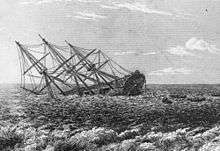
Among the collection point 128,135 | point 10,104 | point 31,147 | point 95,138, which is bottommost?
point 10,104

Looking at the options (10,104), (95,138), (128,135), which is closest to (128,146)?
(95,138)

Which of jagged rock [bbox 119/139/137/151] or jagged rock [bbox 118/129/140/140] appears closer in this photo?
jagged rock [bbox 119/139/137/151]

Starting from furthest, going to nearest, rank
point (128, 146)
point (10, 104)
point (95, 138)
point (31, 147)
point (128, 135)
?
point (10, 104), point (128, 135), point (95, 138), point (31, 147), point (128, 146)

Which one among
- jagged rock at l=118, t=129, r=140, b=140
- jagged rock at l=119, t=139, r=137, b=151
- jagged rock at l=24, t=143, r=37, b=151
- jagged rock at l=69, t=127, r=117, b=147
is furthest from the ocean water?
jagged rock at l=119, t=139, r=137, b=151

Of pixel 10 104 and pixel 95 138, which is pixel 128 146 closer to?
pixel 95 138

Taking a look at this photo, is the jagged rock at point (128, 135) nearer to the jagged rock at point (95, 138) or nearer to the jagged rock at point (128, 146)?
the jagged rock at point (95, 138)

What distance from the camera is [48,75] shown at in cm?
7531

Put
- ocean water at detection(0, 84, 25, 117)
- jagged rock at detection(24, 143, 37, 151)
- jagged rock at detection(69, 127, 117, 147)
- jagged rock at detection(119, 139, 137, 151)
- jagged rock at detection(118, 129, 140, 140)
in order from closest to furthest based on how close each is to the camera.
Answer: jagged rock at detection(119, 139, 137, 151)
jagged rock at detection(24, 143, 37, 151)
jagged rock at detection(69, 127, 117, 147)
jagged rock at detection(118, 129, 140, 140)
ocean water at detection(0, 84, 25, 117)

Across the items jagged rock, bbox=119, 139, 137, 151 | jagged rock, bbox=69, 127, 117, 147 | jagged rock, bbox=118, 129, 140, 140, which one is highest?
jagged rock, bbox=119, 139, 137, 151

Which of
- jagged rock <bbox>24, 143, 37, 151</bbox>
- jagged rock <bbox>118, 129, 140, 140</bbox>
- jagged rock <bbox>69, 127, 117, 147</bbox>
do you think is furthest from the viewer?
jagged rock <bbox>118, 129, 140, 140</bbox>

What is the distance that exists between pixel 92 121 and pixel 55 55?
4170cm

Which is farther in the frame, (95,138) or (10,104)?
(10,104)

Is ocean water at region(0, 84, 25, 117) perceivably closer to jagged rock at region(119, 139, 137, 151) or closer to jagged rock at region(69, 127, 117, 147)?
jagged rock at region(69, 127, 117, 147)

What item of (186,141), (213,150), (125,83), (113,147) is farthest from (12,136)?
(125,83)
